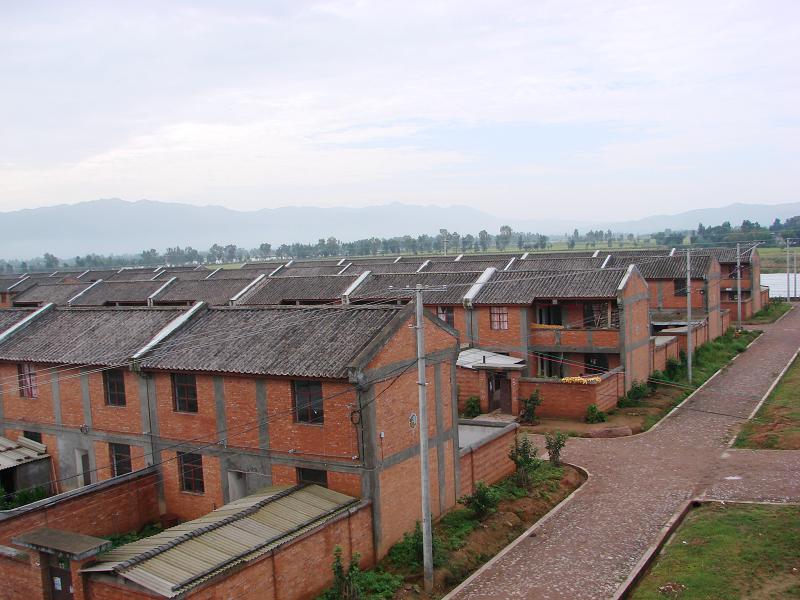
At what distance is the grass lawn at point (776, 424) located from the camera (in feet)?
87.2

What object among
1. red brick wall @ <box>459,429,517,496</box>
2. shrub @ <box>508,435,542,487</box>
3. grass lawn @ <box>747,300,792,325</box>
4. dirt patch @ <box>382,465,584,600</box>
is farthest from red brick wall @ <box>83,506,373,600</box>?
grass lawn @ <box>747,300,792,325</box>

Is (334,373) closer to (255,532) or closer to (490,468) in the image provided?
(255,532)

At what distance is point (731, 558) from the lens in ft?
55.2

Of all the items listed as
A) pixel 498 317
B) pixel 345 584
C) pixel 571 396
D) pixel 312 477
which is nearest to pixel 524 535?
pixel 312 477

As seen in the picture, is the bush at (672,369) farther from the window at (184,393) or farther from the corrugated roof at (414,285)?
the window at (184,393)

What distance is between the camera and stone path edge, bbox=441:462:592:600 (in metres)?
17.0

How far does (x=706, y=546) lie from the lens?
1775 cm

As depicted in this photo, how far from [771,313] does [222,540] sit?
63.7 metres

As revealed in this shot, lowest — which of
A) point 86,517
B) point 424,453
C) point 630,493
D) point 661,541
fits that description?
point 630,493

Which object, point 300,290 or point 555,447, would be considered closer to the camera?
point 555,447

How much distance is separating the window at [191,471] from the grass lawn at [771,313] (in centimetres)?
5471

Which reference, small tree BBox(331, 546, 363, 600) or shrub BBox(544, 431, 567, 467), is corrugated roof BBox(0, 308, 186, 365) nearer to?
small tree BBox(331, 546, 363, 600)

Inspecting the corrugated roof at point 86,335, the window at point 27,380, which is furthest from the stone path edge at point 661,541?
the window at point 27,380

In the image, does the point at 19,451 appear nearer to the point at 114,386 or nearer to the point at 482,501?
the point at 114,386
